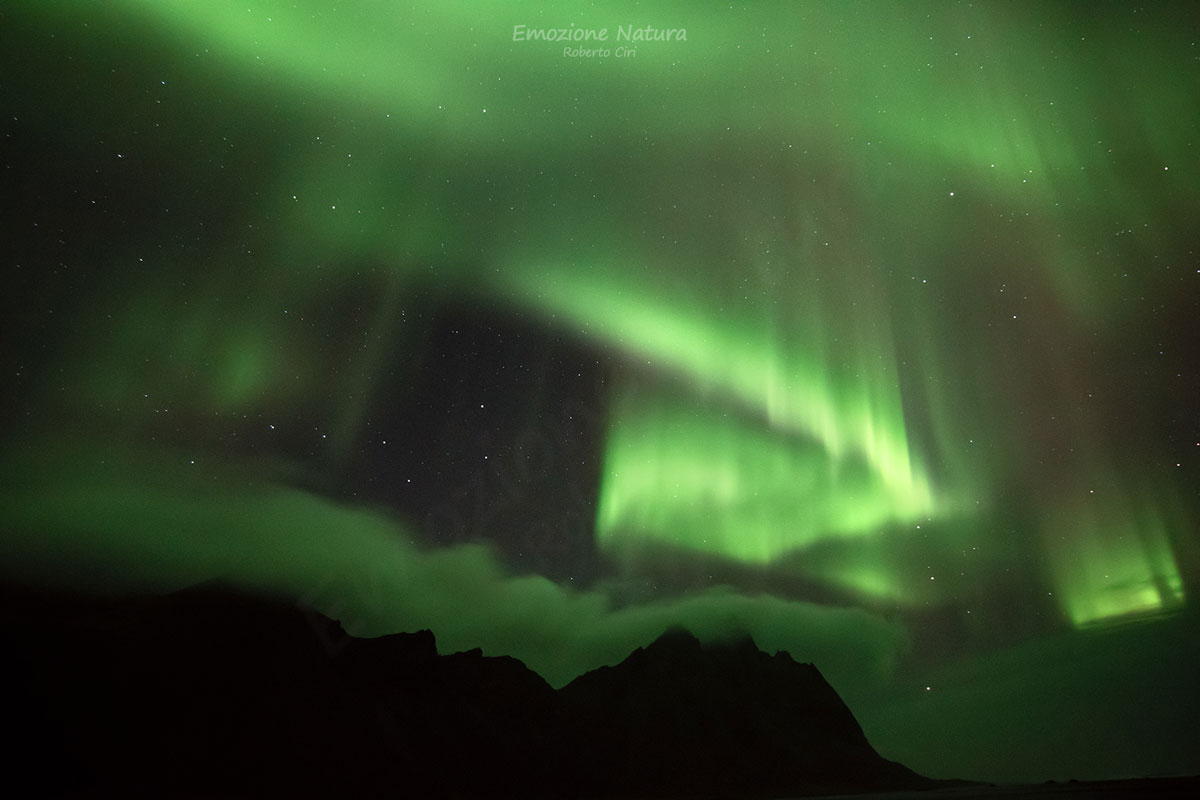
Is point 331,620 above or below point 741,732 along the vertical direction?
above

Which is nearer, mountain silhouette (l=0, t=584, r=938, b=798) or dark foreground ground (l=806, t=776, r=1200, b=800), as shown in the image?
dark foreground ground (l=806, t=776, r=1200, b=800)

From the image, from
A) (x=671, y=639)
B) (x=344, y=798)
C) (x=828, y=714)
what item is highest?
(x=671, y=639)

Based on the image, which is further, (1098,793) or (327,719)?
(327,719)

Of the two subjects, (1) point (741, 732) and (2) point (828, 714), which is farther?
(2) point (828, 714)

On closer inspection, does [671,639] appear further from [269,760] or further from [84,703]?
[84,703]

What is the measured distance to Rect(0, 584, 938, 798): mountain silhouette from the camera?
262 feet

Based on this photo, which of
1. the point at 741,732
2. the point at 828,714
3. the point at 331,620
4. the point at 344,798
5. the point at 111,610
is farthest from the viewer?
the point at 828,714

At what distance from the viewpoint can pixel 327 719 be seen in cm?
9994

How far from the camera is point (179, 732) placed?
8525 centimetres

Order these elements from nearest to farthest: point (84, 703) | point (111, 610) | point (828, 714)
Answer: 1. point (84, 703)
2. point (111, 610)
3. point (828, 714)

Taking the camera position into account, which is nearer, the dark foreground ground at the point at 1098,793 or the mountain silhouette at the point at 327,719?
the dark foreground ground at the point at 1098,793

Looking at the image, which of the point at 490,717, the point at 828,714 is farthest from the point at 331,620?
the point at 828,714

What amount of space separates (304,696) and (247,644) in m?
12.0

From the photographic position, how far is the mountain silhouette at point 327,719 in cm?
8000
